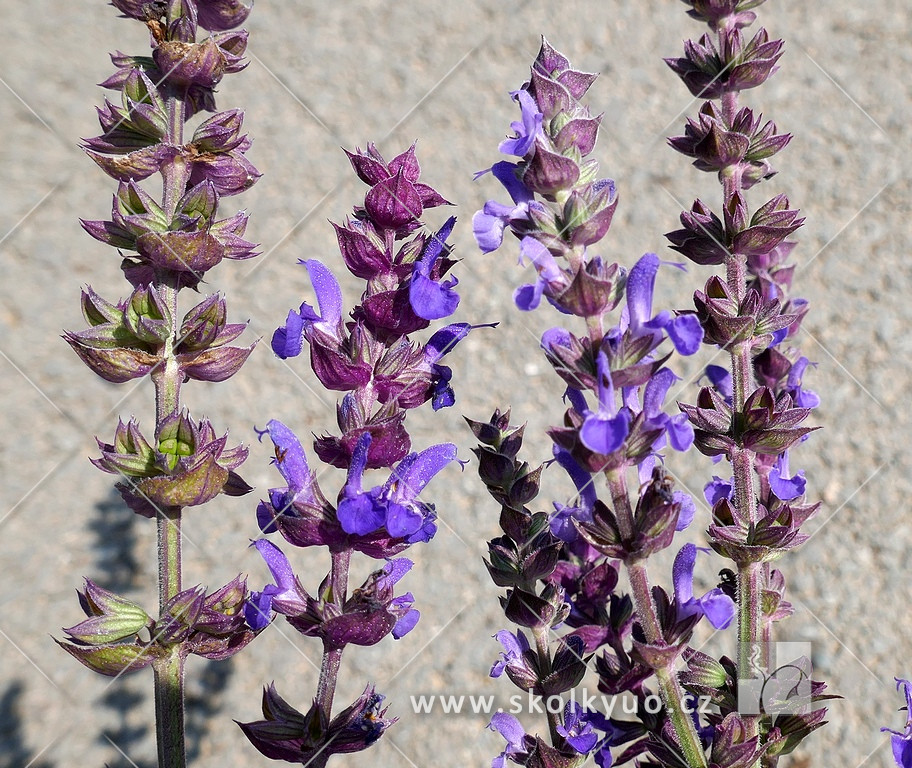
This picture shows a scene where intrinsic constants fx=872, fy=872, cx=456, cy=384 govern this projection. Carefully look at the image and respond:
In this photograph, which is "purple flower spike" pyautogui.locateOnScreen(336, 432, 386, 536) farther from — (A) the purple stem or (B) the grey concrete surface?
(B) the grey concrete surface

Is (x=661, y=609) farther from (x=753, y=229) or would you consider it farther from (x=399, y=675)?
(x=399, y=675)

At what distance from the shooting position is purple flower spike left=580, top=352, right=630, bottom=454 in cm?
35

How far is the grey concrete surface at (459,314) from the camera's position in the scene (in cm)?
105

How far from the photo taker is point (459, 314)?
1.16m

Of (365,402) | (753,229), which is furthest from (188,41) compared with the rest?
(753,229)

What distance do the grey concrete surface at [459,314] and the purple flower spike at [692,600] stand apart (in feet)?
1.85

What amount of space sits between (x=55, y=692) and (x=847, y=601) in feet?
3.18

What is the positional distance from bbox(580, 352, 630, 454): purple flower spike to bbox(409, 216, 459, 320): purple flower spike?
7 centimetres

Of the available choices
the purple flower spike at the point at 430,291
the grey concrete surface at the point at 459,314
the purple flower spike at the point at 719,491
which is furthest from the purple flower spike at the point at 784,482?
the grey concrete surface at the point at 459,314

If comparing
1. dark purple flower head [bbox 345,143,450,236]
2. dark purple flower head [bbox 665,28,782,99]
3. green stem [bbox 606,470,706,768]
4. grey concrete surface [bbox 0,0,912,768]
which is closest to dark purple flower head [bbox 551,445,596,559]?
green stem [bbox 606,470,706,768]

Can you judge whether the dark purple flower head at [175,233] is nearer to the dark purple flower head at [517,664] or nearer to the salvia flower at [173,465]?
the salvia flower at [173,465]

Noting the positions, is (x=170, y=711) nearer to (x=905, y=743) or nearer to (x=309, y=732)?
(x=309, y=732)

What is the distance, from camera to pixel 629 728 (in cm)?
52

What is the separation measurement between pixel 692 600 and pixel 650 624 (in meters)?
0.09
